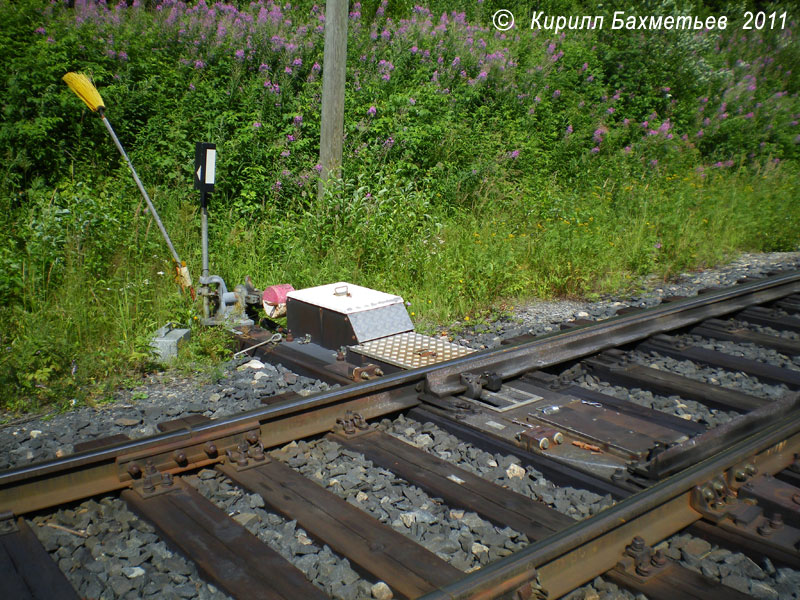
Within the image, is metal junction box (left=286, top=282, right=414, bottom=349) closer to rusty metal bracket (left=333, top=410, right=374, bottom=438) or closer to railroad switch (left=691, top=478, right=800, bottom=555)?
rusty metal bracket (left=333, top=410, right=374, bottom=438)

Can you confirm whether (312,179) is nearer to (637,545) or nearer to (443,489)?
(443,489)

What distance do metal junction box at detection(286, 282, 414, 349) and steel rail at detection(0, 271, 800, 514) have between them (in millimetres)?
864

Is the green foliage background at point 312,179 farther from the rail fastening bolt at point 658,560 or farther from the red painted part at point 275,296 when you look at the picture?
the rail fastening bolt at point 658,560

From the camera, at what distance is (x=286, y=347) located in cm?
502

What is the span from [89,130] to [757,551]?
756 centimetres

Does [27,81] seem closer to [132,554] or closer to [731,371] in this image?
[132,554]

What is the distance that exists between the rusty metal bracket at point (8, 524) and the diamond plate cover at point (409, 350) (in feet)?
7.22

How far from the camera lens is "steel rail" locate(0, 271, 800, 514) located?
8.96 ft

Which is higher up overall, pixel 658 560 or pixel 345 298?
pixel 345 298

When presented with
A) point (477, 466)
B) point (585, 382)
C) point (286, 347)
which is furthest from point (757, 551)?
point (286, 347)

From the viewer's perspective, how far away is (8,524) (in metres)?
2.54

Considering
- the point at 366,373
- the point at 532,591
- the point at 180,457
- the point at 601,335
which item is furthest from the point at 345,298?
the point at 532,591

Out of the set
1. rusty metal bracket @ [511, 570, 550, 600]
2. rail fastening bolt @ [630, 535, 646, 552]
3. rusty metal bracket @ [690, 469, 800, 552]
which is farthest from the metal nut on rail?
rusty metal bracket @ [690, 469, 800, 552]

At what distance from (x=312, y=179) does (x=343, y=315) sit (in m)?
3.29
